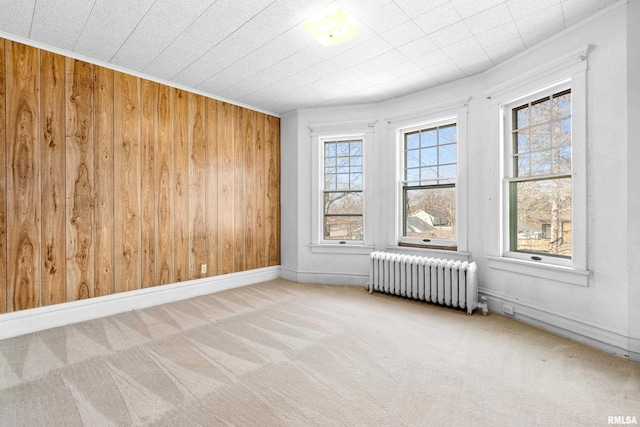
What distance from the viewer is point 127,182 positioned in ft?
11.7

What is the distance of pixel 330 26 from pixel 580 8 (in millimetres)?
2049

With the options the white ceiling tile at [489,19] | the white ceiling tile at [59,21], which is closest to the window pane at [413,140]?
the white ceiling tile at [489,19]

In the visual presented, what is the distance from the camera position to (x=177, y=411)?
1.82m

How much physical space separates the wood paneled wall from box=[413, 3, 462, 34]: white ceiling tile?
291 cm

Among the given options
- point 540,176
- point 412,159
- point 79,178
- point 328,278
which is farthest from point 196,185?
point 540,176

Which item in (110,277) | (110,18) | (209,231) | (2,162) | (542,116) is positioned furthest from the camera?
(209,231)

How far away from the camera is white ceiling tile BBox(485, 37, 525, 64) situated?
3.01 metres

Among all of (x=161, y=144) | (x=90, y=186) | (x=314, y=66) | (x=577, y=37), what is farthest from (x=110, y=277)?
(x=577, y=37)

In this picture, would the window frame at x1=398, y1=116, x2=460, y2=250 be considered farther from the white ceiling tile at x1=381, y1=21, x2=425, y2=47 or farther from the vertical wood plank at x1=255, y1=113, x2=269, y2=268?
the vertical wood plank at x1=255, y1=113, x2=269, y2=268

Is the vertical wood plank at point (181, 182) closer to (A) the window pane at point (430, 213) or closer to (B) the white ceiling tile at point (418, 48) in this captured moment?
(B) the white ceiling tile at point (418, 48)

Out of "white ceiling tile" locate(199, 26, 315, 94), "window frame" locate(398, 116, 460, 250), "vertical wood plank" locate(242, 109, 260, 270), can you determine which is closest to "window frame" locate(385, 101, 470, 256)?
"window frame" locate(398, 116, 460, 250)

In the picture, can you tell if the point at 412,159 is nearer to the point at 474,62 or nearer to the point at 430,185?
the point at 430,185

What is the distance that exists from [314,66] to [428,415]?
11.1 ft

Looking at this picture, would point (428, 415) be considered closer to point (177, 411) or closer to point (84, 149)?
point (177, 411)
